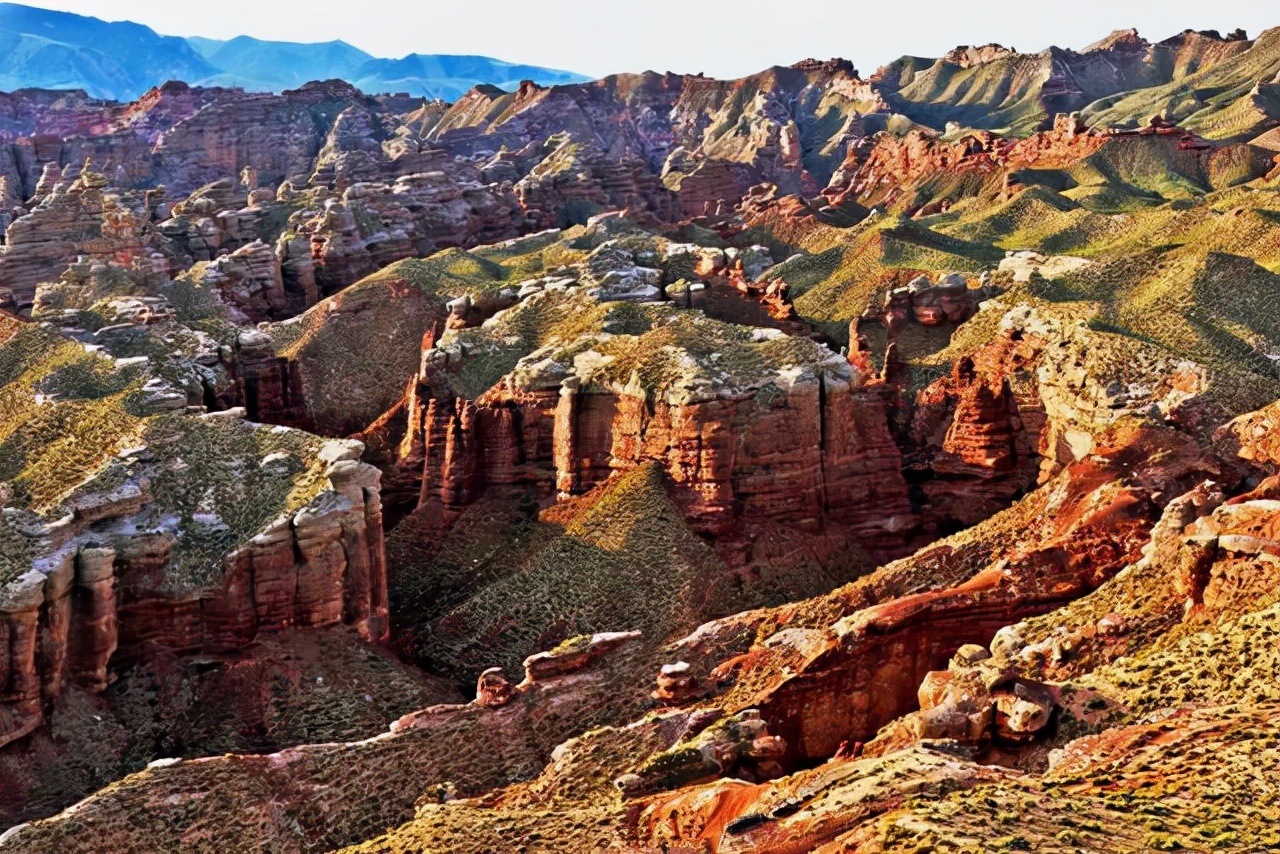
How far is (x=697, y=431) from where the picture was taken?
4322cm

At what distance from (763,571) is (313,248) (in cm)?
4999

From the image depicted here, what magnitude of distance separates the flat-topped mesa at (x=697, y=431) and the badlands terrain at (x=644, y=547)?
4.9 inches

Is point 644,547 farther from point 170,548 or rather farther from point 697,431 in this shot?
point 170,548

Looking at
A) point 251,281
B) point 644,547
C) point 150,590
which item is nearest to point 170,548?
point 150,590

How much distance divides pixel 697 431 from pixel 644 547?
3719 mm

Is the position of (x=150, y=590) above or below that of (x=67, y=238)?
below

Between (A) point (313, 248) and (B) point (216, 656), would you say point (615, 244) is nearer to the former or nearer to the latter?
(A) point (313, 248)

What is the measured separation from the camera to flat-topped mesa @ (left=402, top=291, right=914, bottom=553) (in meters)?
43.2

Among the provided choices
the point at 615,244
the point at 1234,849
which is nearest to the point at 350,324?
the point at 615,244

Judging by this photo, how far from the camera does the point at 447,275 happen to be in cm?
7544

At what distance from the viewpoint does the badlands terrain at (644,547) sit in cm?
2469

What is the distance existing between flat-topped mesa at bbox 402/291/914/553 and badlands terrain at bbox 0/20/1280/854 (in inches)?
4.9

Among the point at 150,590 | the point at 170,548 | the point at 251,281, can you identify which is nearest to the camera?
the point at 150,590

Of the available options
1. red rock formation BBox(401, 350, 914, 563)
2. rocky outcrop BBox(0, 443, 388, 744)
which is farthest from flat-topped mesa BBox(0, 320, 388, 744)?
red rock formation BBox(401, 350, 914, 563)
